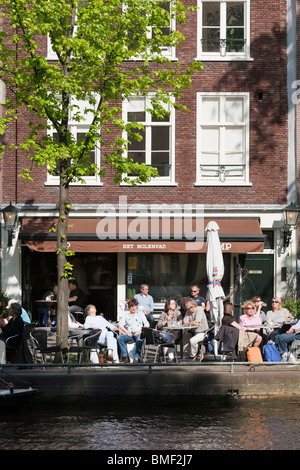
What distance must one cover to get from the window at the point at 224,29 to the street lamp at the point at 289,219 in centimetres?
428

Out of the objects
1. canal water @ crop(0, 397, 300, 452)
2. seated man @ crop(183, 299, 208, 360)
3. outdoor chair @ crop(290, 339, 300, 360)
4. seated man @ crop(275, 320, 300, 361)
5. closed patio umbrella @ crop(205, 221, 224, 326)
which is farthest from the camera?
closed patio umbrella @ crop(205, 221, 224, 326)

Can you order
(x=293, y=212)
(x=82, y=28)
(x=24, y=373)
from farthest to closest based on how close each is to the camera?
(x=293, y=212), (x=82, y=28), (x=24, y=373)

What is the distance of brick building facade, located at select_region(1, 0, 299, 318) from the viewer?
69.6ft

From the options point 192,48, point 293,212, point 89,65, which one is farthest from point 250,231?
point 89,65

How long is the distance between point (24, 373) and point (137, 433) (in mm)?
2570

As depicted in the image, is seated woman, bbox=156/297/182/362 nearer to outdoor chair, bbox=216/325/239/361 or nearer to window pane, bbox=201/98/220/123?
outdoor chair, bbox=216/325/239/361

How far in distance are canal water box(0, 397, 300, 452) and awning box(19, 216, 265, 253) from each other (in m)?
7.84

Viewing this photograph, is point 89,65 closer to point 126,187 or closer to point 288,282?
point 126,187

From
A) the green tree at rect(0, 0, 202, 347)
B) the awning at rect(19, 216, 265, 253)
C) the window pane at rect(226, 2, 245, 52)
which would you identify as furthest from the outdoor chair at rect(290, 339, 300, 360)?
the window pane at rect(226, 2, 245, 52)

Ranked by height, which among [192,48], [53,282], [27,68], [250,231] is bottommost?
[53,282]

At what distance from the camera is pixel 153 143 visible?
21422mm

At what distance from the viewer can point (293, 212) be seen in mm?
20438

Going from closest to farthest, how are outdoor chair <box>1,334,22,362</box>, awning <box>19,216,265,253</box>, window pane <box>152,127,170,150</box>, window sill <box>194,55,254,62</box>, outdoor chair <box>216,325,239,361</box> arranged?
outdoor chair <box>1,334,22,362</box>
outdoor chair <box>216,325,239,361</box>
awning <box>19,216,265,253</box>
window sill <box>194,55,254,62</box>
window pane <box>152,127,170,150</box>

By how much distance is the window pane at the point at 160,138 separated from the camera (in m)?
21.4
